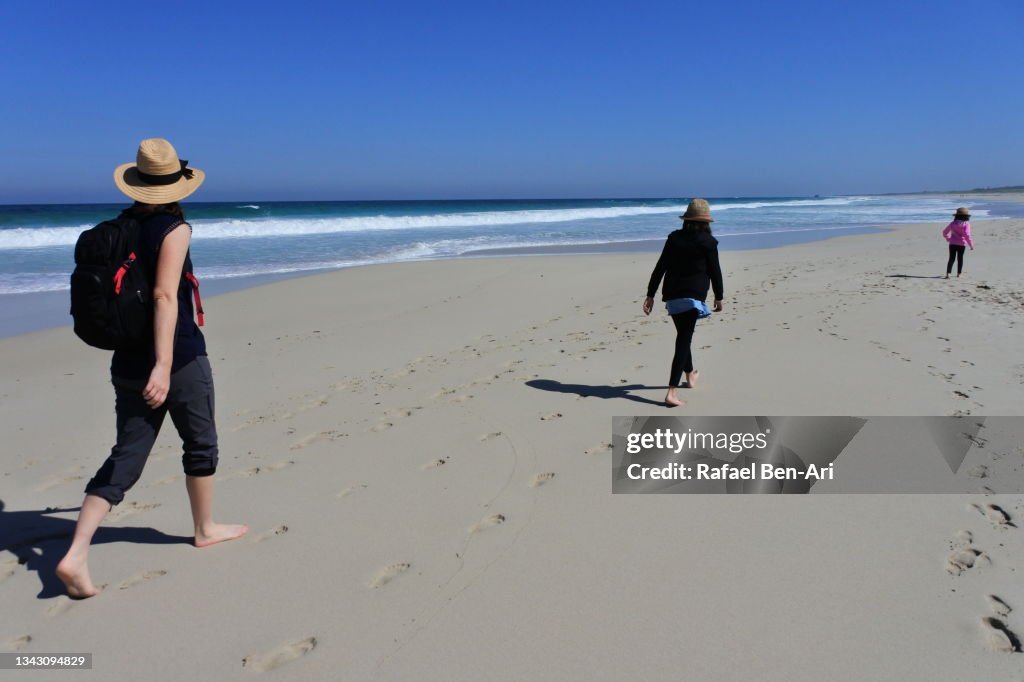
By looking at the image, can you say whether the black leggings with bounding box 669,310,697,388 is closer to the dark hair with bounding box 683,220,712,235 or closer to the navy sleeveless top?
the dark hair with bounding box 683,220,712,235

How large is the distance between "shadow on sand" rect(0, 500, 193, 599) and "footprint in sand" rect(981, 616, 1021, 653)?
340cm

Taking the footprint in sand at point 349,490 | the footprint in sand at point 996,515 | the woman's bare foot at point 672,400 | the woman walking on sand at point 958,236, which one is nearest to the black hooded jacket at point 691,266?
the woman's bare foot at point 672,400

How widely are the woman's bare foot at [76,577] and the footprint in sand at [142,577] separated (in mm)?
118

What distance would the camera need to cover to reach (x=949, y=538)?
3.14 m

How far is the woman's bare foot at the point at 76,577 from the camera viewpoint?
108 inches

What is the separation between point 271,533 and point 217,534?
0.25m

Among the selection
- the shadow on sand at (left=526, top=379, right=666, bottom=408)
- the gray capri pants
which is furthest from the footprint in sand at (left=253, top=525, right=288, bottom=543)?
the shadow on sand at (left=526, top=379, right=666, bottom=408)

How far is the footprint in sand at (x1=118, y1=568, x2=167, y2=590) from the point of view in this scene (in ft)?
9.58

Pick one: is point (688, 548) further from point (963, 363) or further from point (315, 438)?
point (963, 363)

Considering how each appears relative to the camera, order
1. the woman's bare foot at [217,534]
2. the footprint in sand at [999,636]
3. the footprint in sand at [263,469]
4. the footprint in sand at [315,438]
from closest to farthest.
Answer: the footprint in sand at [999,636] → the woman's bare foot at [217,534] → the footprint in sand at [263,469] → the footprint in sand at [315,438]

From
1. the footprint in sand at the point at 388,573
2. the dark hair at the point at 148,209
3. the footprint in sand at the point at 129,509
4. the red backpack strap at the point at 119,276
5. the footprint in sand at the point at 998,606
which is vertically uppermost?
the dark hair at the point at 148,209

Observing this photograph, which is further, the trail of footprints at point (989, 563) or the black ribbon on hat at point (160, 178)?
the black ribbon on hat at point (160, 178)

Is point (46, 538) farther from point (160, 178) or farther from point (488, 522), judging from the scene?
point (488, 522)

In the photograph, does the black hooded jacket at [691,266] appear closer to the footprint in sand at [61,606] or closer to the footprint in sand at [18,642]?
the footprint in sand at [61,606]
